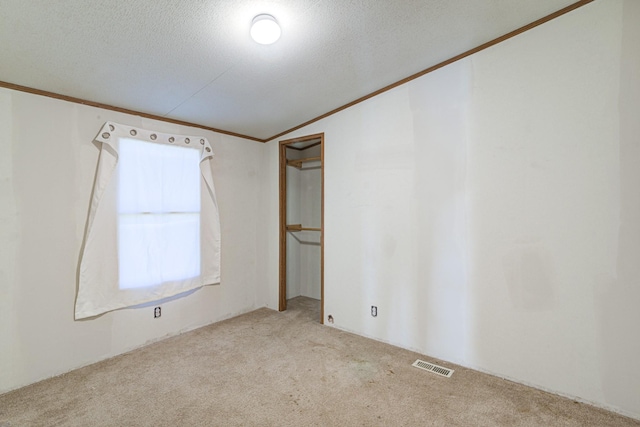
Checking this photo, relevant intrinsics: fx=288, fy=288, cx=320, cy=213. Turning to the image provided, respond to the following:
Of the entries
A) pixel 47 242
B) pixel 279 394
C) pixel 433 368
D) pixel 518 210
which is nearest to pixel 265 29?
pixel 518 210

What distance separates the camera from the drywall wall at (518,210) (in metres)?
1.86

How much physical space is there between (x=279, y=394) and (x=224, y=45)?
244 cm

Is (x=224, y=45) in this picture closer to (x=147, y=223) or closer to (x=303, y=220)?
(x=147, y=223)

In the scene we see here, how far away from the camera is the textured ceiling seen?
5.24ft

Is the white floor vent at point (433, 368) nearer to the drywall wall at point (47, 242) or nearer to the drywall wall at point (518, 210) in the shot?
the drywall wall at point (518, 210)

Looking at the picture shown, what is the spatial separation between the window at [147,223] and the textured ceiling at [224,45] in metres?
0.44

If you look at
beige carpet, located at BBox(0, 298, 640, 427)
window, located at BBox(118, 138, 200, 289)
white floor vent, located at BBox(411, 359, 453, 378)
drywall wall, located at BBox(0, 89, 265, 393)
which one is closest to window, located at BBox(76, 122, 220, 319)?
window, located at BBox(118, 138, 200, 289)

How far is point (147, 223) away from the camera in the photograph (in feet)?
9.12

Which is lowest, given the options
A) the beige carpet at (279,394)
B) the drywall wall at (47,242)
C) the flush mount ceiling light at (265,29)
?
the beige carpet at (279,394)

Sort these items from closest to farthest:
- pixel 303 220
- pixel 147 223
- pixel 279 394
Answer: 1. pixel 279 394
2. pixel 147 223
3. pixel 303 220

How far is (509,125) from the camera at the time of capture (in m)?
2.24

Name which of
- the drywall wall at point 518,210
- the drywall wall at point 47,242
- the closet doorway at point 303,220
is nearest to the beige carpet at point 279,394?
the drywall wall at point 47,242

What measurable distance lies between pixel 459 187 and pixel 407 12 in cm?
139

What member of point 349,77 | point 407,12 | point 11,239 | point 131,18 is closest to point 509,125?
point 407,12
